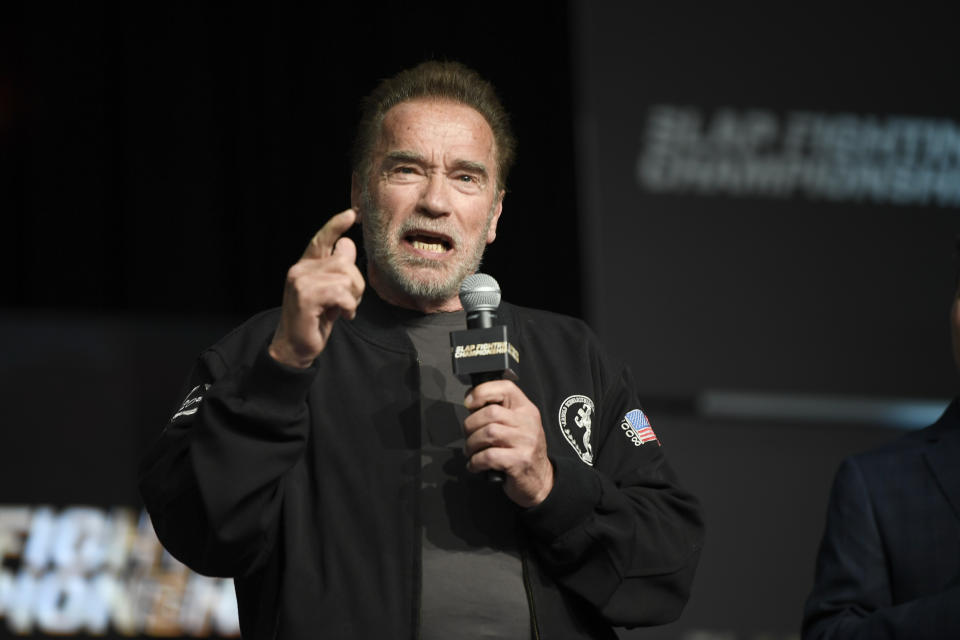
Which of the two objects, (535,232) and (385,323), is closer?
(385,323)

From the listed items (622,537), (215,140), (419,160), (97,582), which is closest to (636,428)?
(622,537)

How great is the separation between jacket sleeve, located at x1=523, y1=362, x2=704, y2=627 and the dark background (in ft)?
6.62

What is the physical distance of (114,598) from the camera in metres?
3.76

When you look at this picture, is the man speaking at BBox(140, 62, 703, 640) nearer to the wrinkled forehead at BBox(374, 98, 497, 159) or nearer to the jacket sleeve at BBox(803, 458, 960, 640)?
the wrinkled forehead at BBox(374, 98, 497, 159)

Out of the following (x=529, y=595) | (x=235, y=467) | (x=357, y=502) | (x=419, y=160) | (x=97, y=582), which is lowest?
(x=97, y=582)

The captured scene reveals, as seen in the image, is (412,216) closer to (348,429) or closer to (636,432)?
(348,429)

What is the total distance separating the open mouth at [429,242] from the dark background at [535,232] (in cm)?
195

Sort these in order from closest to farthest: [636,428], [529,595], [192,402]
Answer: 1. [529,595]
2. [192,402]
3. [636,428]

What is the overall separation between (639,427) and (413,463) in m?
0.41

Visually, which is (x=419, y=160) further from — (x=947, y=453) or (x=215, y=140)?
(x=215, y=140)

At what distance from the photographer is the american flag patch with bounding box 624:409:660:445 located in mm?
1991

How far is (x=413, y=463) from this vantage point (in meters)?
1.84

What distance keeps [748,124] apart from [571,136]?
65 cm

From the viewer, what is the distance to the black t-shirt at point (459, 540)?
173 cm
